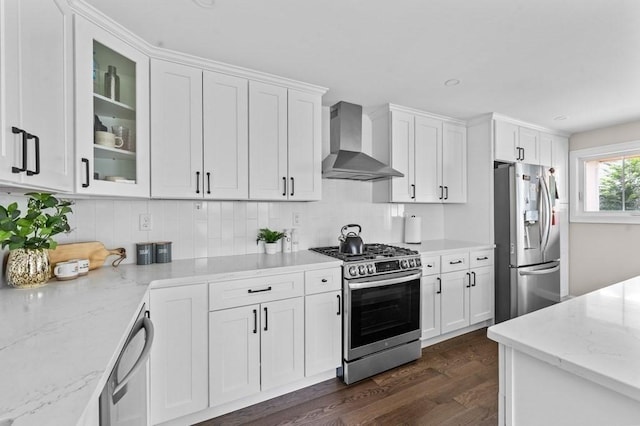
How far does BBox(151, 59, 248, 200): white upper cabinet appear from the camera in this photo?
6.40 ft

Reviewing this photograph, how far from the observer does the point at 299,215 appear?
279cm

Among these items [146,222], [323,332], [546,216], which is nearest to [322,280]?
[323,332]

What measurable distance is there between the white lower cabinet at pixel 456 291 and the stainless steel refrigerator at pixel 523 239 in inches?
5.9

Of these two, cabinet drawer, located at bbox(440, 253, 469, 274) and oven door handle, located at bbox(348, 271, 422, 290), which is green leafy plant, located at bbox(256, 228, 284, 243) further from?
cabinet drawer, located at bbox(440, 253, 469, 274)

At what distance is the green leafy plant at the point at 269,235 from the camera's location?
8.21ft

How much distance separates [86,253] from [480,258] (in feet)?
11.3

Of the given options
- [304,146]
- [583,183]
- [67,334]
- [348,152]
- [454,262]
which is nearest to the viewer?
[67,334]

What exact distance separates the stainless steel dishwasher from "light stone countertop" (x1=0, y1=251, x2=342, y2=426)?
7cm

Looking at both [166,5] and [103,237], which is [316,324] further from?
[166,5]

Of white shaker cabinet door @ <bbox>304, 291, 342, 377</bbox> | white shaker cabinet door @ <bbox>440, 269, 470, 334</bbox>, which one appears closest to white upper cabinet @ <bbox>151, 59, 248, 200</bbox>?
white shaker cabinet door @ <bbox>304, 291, 342, 377</bbox>

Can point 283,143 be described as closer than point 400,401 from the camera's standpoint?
No

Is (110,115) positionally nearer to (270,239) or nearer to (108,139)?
(108,139)

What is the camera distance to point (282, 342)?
79.0 inches

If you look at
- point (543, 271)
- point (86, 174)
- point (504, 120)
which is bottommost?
point (543, 271)
